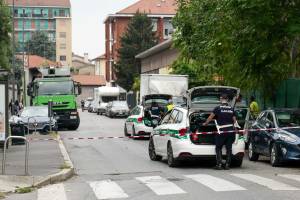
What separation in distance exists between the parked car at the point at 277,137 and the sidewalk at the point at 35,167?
5.32 m

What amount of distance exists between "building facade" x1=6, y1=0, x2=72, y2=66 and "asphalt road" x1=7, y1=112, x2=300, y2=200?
146696 millimetres

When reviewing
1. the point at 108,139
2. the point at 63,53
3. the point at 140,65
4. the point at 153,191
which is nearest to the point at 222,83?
the point at 108,139

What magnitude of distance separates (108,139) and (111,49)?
83.6 meters

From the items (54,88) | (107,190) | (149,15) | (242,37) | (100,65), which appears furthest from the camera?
(100,65)

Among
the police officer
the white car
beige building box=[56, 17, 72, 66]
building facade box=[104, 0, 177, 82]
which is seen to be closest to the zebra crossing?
the police officer

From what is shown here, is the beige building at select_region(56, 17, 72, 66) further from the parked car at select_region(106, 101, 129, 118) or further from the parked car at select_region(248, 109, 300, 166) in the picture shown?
the parked car at select_region(248, 109, 300, 166)

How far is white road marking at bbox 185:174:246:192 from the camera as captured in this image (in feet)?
40.5

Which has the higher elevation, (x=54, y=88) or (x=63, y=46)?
(x=63, y=46)

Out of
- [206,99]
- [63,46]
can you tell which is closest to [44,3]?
[63,46]

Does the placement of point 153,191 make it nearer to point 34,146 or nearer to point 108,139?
point 34,146

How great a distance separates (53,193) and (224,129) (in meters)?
5.31

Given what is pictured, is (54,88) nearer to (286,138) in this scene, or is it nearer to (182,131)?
(182,131)

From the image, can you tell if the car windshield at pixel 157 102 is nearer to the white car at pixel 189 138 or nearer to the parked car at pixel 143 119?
the parked car at pixel 143 119

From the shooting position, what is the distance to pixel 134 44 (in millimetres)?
90938
